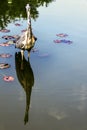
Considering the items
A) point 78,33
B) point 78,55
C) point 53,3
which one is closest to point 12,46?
point 78,55

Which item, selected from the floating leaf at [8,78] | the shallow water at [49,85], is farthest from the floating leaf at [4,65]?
the floating leaf at [8,78]

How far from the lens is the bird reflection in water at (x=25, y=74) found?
755cm

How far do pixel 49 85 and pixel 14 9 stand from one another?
6807 millimetres

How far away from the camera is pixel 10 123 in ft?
20.4

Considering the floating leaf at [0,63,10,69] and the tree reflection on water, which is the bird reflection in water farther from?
the tree reflection on water

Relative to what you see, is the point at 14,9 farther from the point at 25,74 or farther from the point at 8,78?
the point at 8,78

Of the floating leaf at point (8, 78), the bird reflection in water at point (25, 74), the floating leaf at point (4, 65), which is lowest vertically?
the bird reflection in water at point (25, 74)

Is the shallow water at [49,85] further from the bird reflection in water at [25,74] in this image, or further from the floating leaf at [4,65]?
the floating leaf at [4,65]

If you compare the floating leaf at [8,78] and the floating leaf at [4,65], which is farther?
the floating leaf at [4,65]

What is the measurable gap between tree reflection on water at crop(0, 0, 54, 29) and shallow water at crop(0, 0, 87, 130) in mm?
521

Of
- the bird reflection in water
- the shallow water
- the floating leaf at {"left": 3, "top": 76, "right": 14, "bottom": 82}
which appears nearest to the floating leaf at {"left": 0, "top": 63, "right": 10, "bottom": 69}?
the shallow water

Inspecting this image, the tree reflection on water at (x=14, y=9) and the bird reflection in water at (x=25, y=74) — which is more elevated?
the bird reflection in water at (x=25, y=74)

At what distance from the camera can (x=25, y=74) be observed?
831cm

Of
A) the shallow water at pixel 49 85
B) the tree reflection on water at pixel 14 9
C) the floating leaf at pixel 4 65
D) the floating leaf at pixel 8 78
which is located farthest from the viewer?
the tree reflection on water at pixel 14 9
